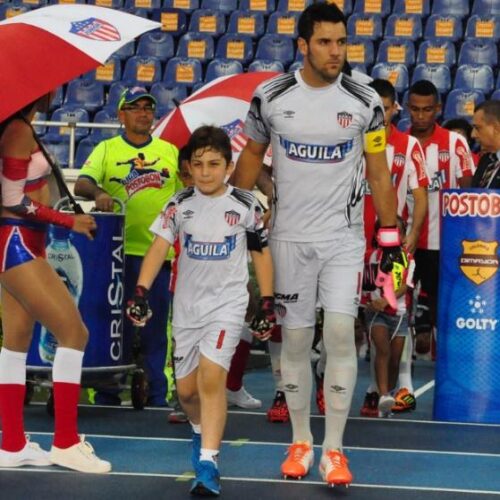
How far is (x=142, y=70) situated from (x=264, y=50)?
1640mm

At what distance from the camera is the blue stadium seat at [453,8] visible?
18203 millimetres

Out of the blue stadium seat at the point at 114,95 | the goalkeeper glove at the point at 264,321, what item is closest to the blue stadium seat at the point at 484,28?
the blue stadium seat at the point at 114,95

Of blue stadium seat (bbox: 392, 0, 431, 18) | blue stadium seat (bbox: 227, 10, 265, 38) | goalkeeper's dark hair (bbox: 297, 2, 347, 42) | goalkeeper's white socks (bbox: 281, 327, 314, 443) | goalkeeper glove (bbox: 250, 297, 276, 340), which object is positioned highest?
blue stadium seat (bbox: 392, 0, 431, 18)

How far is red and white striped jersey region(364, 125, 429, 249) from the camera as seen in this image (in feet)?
26.2

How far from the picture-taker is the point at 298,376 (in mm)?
5910

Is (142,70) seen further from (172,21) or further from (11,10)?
(11,10)

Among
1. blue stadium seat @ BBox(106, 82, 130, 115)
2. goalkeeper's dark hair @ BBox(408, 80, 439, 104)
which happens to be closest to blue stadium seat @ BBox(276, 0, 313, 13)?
blue stadium seat @ BBox(106, 82, 130, 115)

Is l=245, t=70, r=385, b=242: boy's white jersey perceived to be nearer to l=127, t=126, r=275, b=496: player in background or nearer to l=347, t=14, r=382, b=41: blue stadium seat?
l=127, t=126, r=275, b=496: player in background

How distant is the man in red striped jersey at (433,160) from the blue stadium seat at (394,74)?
7.56 meters

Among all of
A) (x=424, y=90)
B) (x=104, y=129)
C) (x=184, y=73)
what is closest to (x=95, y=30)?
(x=424, y=90)

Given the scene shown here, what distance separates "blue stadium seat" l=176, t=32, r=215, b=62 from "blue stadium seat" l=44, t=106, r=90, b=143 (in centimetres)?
181

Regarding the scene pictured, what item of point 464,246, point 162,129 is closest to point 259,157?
point 464,246

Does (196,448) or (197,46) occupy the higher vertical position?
(197,46)

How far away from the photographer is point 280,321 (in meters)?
5.89
